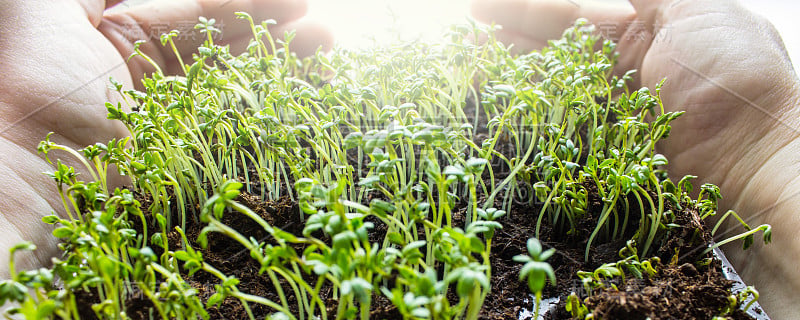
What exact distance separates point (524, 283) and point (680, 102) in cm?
79

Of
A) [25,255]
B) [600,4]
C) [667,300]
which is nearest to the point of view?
[667,300]

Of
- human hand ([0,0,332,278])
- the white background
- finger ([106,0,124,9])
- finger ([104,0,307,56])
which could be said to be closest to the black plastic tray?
the white background

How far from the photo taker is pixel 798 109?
1.20 meters

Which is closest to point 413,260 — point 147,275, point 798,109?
point 147,275

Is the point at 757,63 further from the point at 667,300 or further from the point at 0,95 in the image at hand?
the point at 0,95

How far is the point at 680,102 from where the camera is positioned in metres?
1.38

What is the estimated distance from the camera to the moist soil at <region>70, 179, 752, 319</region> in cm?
77

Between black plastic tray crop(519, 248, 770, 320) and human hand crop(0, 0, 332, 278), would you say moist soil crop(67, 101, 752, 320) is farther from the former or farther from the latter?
human hand crop(0, 0, 332, 278)

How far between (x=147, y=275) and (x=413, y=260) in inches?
14.2

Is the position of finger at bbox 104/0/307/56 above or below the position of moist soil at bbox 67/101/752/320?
above

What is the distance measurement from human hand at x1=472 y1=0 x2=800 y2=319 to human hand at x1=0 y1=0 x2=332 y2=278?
1371 millimetres

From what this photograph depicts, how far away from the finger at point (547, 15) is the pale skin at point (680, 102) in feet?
0.37

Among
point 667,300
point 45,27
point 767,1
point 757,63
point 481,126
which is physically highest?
point 45,27

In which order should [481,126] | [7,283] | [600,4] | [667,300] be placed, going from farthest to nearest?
[600,4]
[481,126]
[667,300]
[7,283]
